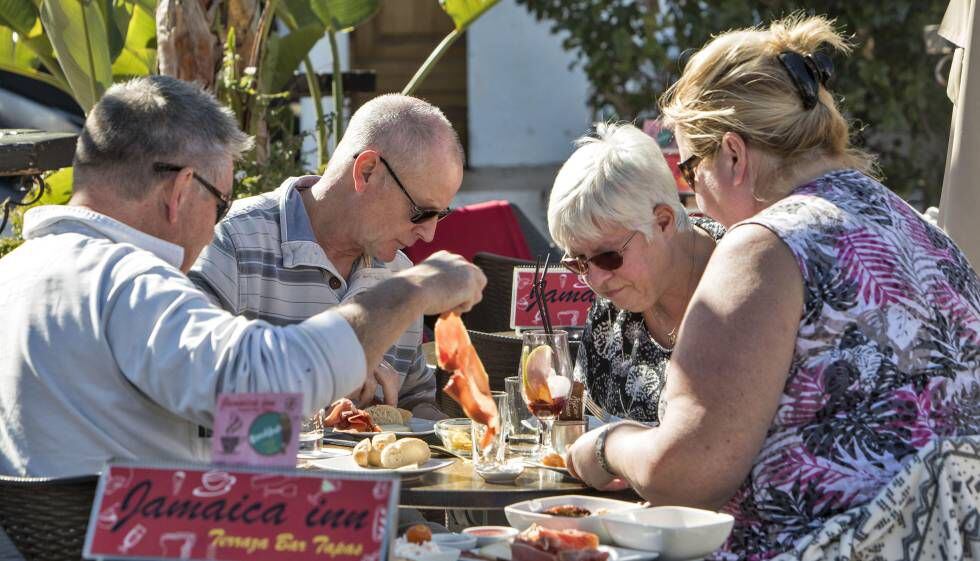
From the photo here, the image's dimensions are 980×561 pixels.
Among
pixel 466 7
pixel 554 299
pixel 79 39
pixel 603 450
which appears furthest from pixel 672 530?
pixel 466 7

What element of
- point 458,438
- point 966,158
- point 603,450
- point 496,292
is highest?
point 966,158

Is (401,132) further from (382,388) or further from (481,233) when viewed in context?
(481,233)

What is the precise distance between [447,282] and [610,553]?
58 cm

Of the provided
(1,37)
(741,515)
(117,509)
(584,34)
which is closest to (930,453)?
(741,515)

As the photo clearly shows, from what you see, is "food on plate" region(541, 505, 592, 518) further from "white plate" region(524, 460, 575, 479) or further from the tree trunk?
the tree trunk

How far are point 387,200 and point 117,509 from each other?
203 cm

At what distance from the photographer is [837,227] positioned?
251 cm

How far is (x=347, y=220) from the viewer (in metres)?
3.89

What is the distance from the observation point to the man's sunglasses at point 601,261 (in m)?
3.35

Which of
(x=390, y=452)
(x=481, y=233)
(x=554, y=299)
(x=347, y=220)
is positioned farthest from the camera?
(x=481, y=233)

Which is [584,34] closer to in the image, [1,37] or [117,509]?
[1,37]

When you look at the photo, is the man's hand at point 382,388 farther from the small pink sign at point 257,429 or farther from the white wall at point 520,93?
the white wall at point 520,93

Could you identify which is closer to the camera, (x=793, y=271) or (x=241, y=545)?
(x=241, y=545)

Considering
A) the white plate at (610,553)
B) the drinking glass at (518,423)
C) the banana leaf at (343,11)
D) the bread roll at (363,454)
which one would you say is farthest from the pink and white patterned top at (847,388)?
the banana leaf at (343,11)
